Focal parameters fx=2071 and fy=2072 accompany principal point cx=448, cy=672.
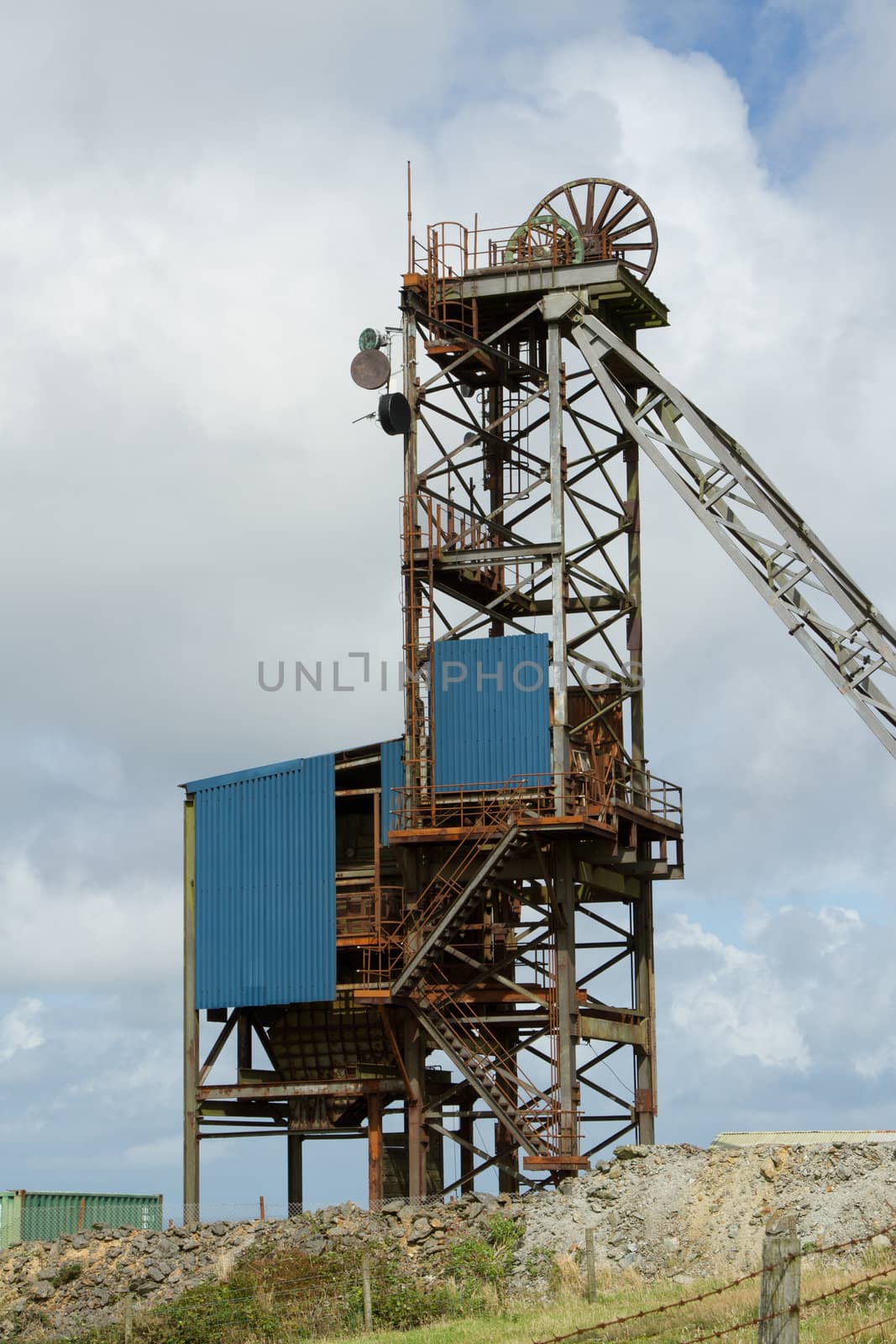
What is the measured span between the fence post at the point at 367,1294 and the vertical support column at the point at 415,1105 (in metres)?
9.57

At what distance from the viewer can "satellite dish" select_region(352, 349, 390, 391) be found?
155 ft

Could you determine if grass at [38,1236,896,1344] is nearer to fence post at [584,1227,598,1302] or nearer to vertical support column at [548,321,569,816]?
fence post at [584,1227,598,1302]

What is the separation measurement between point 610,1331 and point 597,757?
20.8 m

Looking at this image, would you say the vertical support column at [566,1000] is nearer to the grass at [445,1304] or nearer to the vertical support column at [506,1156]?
the vertical support column at [506,1156]

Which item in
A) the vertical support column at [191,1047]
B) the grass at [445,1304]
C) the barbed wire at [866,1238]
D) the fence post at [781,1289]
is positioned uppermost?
the vertical support column at [191,1047]

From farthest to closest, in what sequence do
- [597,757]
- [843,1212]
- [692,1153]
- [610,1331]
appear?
[597,757]
[692,1153]
[843,1212]
[610,1331]

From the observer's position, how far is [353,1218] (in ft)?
128

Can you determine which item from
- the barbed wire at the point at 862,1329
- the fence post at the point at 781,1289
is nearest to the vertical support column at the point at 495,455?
the barbed wire at the point at 862,1329

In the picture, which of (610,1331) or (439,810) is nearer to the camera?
(610,1331)

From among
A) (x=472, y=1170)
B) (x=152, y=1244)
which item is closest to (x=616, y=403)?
(x=472, y=1170)

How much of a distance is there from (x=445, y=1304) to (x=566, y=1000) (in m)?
10.3

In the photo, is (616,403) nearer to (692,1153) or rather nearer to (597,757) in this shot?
(597,757)

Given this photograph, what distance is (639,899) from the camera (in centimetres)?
4844

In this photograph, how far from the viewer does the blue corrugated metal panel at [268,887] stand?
45500 mm
